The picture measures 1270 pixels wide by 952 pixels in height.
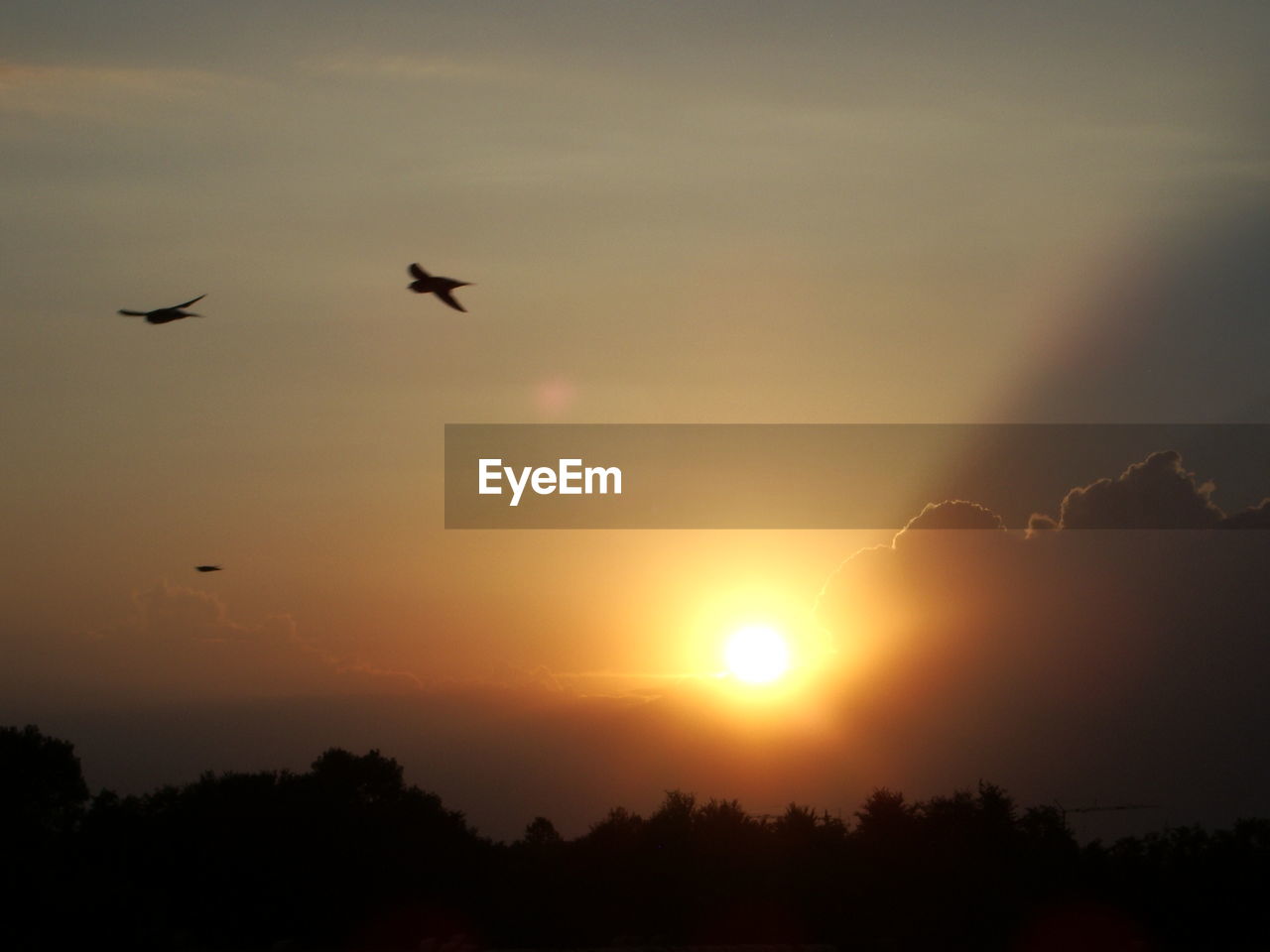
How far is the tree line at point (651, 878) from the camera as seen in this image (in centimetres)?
6569

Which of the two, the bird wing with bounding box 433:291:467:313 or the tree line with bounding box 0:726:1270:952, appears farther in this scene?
the tree line with bounding box 0:726:1270:952

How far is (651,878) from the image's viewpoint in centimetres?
7281

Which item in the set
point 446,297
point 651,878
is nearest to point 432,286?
point 446,297

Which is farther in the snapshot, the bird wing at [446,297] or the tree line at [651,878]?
the tree line at [651,878]

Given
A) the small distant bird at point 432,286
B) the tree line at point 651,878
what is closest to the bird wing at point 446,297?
the small distant bird at point 432,286

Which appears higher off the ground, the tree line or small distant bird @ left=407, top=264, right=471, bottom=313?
small distant bird @ left=407, top=264, right=471, bottom=313

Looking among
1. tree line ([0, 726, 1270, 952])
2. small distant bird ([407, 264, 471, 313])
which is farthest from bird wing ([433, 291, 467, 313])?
tree line ([0, 726, 1270, 952])

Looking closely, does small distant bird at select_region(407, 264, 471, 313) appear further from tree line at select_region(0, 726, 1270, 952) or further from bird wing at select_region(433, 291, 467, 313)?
tree line at select_region(0, 726, 1270, 952)

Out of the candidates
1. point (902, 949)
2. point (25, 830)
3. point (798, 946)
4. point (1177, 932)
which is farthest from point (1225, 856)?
point (25, 830)

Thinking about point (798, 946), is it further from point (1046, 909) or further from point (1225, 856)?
point (1225, 856)

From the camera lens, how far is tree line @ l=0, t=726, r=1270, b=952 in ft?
216

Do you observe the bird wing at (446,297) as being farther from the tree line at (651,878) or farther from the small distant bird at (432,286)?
the tree line at (651,878)

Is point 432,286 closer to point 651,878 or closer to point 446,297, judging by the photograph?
point 446,297

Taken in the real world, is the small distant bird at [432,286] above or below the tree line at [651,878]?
above
